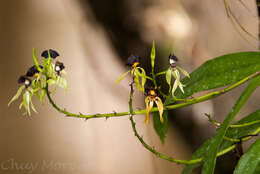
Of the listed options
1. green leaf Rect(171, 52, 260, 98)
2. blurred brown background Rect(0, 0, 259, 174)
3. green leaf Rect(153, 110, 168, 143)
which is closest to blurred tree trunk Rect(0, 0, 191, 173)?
blurred brown background Rect(0, 0, 259, 174)

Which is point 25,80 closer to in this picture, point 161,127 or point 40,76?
point 40,76

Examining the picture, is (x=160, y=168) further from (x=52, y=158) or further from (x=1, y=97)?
(x=1, y=97)

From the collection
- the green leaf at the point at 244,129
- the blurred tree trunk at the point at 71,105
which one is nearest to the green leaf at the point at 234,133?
the green leaf at the point at 244,129

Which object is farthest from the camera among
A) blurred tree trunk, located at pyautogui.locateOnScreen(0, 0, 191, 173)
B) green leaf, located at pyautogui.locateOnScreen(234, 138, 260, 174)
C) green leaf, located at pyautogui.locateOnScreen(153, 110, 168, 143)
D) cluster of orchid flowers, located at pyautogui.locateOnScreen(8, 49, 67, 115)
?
blurred tree trunk, located at pyautogui.locateOnScreen(0, 0, 191, 173)

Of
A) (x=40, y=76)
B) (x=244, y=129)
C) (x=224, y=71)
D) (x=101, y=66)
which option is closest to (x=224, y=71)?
(x=224, y=71)

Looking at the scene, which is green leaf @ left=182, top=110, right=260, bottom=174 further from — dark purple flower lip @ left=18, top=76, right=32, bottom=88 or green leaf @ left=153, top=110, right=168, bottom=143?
dark purple flower lip @ left=18, top=76, right=32, bottom=88

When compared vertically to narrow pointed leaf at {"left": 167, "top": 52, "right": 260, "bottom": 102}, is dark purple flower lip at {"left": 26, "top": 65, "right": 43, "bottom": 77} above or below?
above
